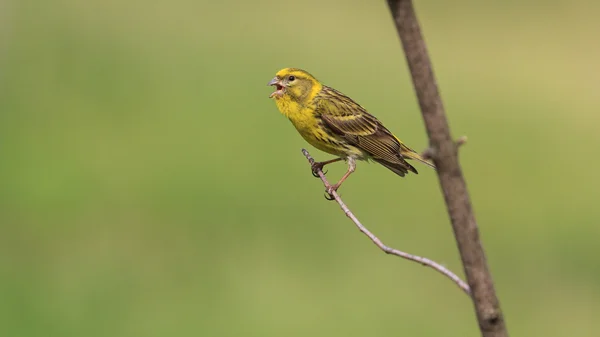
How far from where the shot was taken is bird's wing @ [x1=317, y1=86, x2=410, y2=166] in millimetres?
4492

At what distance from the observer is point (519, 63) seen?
15398 mm

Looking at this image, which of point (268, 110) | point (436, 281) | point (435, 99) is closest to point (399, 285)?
point (436, 281)

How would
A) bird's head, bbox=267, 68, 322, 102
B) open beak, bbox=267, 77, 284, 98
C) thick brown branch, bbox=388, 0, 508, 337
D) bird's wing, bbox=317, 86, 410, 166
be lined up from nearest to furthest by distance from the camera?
thick brown branch, bbox=388, 0, 508, 337 < open beak, bbox=267, 77, 284, 98 < bird's head, bbox=267, 68, 322, 102 < bird's wing, bbox=317, 86, 410, 166

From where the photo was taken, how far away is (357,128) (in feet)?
15.1

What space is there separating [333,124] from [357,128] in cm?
18

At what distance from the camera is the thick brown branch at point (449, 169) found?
1.10 meters

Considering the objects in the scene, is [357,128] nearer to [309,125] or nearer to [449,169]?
[309,125]

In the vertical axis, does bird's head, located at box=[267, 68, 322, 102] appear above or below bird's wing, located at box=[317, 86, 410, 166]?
above

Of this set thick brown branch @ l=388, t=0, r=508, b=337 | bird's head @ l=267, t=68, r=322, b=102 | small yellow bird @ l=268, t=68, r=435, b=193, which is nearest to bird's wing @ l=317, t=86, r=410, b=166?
small yellow bird @ l=268, t=68, r=435, b=193

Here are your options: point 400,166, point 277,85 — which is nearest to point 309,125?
point 277,85

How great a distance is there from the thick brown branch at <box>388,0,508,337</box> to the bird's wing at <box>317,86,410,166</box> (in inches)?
127

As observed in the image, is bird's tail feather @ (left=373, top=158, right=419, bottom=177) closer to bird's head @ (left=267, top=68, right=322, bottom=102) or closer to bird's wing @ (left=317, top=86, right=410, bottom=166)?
bird's wing @ (left=317, top=86, right=410, bottom=166)

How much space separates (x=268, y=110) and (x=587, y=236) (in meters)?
4.65

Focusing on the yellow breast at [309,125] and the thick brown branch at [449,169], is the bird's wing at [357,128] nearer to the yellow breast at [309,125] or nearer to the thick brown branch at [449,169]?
the yellow breast at [309,125]
